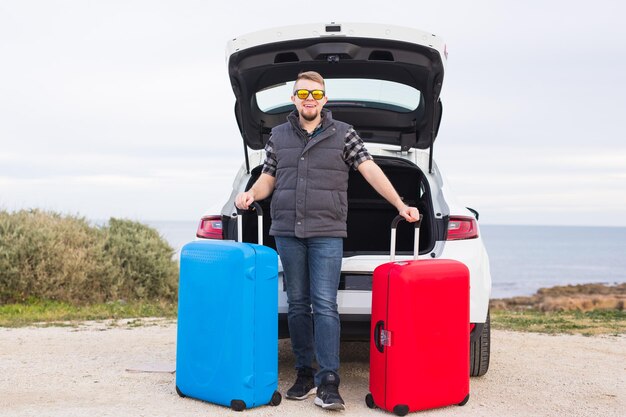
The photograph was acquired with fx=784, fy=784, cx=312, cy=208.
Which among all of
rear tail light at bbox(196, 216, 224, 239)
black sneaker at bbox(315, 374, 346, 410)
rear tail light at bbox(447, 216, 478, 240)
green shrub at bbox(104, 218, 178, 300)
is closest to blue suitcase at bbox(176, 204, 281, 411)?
black sneaker at bbox(315, 374, 346, 410)

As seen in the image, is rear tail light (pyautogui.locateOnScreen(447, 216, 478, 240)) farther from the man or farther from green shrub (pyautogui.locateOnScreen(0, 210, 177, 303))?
green shrub (pyautogui.locateOnScreen(0, 210, 177, 303))

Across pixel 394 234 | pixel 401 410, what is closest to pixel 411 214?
pixel 394 234

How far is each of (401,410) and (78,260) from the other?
7.87 metres

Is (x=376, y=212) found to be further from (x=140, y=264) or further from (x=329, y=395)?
(x=140, y=264)

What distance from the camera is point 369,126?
5.47m

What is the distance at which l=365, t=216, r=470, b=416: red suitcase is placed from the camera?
13.5 ft

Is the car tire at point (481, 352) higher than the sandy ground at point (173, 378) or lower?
higher

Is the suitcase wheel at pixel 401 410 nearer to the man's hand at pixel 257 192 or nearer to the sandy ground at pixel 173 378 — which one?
the sandy ground at pixel 173 378

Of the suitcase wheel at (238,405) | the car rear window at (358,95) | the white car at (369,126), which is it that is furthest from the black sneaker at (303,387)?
the car rear window at (358,95)

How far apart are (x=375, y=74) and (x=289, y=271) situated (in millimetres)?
1521

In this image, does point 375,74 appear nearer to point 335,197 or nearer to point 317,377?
point 335,197

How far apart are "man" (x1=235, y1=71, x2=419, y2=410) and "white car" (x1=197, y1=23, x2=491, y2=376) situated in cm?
17

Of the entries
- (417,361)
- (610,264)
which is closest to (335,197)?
(417,361)

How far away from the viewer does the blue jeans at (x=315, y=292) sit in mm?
4383
